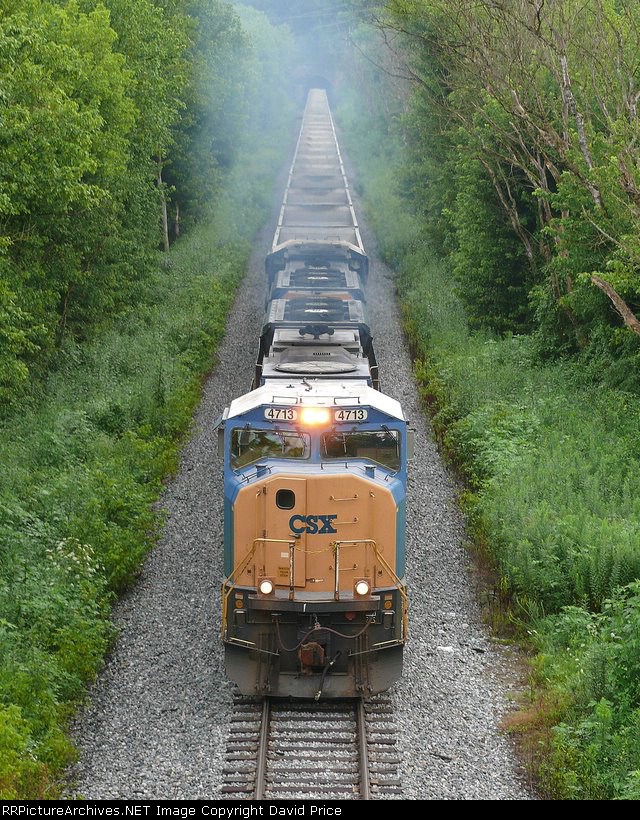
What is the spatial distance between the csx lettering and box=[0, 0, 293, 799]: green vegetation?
3410 mm

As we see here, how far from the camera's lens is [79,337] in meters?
29.1

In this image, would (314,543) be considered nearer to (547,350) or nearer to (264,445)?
(264,445)

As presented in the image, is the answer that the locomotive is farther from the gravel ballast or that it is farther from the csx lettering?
the gravel ballast

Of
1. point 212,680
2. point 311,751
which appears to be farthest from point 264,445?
point 311,751

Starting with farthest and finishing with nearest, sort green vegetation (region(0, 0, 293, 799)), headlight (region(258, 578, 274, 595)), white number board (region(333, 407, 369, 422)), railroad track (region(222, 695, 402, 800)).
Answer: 1. green vegetation (region(0, 0, 293, 799))
2. white number board (region(333, 407, 369, 422))
3. headlight (region(258, 578, 274, 595))
4. railroad track (region(222, 695, 402, 800))

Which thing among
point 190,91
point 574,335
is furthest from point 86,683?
A: point 190,91

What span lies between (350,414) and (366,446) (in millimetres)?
498

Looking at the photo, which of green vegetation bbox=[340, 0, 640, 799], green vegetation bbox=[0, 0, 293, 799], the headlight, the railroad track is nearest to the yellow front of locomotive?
the headlight

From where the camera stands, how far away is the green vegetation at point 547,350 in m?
11.9

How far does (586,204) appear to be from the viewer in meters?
20.9

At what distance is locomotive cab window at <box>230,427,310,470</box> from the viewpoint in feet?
40.1

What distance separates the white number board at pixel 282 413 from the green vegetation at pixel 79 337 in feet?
13.2

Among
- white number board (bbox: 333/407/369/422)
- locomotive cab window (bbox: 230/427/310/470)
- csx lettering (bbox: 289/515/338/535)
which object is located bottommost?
csx lettering (bbox: 289/515/338/535)
